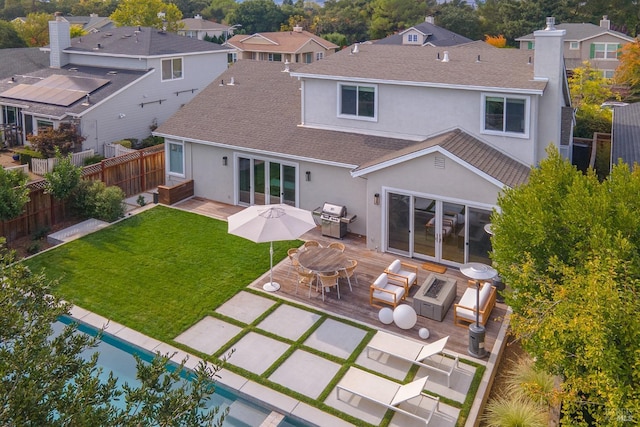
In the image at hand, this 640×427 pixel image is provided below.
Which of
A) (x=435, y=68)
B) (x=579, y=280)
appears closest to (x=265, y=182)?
(x=435, y=68)

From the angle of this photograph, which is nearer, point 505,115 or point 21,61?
point 505,115

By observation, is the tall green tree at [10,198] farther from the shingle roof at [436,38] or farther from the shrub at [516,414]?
the shingle roof at [436,38]

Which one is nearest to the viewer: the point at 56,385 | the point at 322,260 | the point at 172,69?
the point at 56,385

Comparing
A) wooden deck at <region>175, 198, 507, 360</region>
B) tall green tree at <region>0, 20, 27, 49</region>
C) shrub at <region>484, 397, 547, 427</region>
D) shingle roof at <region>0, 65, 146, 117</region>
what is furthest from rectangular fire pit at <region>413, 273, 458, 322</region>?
tall green tree at <region>0, 20, 27, 49</region>

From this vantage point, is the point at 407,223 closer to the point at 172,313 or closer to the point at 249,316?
the point at 249,316

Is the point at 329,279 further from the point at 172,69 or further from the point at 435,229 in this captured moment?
the point at 172,69

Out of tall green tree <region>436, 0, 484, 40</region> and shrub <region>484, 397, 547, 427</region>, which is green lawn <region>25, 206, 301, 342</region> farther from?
tall green tree <region>436, 0, 484, 40</region>

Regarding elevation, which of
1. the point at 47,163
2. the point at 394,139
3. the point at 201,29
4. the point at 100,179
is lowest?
the point at 100,179
